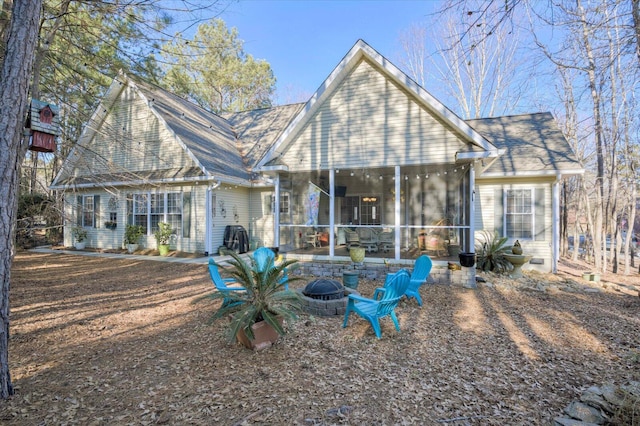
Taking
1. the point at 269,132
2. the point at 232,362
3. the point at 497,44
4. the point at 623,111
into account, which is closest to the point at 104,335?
the point at 232,362

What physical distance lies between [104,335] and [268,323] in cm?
271

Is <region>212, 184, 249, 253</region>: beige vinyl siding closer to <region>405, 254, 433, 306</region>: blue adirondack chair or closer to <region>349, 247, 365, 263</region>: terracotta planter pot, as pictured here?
<region>349, 247, 365, 263</region>: terracotta planter pot

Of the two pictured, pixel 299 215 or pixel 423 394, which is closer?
pixel 423 394

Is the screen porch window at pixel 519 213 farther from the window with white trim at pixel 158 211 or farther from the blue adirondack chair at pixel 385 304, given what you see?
the window with white trim at pixel 158 211

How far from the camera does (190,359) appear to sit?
3729 millimetres

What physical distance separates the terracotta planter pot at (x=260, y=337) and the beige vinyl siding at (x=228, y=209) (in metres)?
8.70

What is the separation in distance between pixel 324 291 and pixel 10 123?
4.47 meters

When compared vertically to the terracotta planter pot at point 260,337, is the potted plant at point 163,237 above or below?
above

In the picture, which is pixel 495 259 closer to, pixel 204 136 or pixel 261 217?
pixel 261 217

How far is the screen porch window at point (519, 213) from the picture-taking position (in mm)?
10008

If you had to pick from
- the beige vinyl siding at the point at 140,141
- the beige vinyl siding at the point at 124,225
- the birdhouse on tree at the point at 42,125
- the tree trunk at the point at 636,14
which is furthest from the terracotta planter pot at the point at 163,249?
the tree trunk at the point at 636,14

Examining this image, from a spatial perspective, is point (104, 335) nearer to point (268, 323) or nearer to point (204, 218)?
point (268, 323)

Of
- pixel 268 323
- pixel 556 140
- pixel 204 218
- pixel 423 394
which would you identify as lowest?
pixel 423 394

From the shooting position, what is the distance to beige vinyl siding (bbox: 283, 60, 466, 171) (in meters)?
7.87
